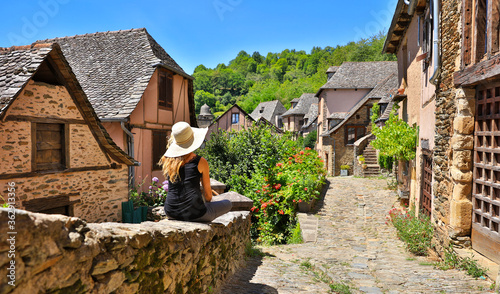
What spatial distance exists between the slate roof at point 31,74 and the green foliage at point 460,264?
765 centimetres

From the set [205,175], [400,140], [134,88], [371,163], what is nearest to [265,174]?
[400,140]

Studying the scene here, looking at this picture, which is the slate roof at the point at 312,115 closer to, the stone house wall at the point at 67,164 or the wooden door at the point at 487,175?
the stone house wall at the point at 67,164

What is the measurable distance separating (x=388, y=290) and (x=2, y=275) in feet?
15.4

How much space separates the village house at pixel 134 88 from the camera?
1180 cm

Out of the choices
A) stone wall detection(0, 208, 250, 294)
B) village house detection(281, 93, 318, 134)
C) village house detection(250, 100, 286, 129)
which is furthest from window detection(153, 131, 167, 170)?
village house detection(250, 100, 286, 129)

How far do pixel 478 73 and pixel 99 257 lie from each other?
5129 millimetres

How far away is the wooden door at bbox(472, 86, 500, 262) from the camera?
4.76 metres

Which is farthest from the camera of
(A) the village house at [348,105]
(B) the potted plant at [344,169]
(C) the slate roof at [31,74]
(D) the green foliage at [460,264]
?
(B) the potted plant at [344,169]

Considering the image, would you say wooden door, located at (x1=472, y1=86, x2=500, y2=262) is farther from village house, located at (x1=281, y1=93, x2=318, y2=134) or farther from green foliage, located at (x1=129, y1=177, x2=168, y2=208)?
village house, located at (x1=281, y1=93, x2=318, y2=134)

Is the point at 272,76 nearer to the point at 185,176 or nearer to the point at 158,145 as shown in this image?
the point at 158,145

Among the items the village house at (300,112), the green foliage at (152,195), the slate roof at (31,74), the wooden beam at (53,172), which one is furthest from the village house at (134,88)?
the village house at (300,112)

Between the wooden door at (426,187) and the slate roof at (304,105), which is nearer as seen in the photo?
the wooden door at (426,187)

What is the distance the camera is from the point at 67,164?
826 cm

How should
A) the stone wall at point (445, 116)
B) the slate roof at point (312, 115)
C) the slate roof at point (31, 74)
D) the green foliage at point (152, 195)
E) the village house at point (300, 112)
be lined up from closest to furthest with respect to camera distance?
1. the stone wall at point (445, 116)
2. the slate roof at point (31, 74)
3. the green foliage at point (152, 195)
4. the slate roof at point (312, 115)
5. the village house at point (300, 112)
